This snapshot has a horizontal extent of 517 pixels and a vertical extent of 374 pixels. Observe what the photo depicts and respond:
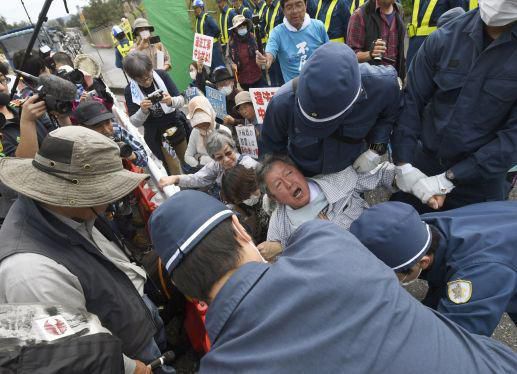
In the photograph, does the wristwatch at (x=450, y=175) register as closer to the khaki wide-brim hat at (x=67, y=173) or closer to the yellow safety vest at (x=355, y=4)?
the khaki wide-brim hat at (x=67, y=173)

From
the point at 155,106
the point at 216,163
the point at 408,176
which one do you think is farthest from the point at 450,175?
the point at 155,106

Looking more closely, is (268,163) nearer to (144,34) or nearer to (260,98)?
(260,98)

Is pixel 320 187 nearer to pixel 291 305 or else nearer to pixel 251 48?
pixel 291 305

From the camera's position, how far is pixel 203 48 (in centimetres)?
529

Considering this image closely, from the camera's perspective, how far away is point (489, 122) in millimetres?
1805

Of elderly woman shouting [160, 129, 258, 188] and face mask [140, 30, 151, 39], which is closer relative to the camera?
elderly woman shouting [160, 129, 258, 188]

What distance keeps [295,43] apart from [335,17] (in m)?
1.06

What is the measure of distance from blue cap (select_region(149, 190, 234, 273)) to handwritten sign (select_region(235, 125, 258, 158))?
7.56 feet

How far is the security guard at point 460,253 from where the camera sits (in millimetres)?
1308

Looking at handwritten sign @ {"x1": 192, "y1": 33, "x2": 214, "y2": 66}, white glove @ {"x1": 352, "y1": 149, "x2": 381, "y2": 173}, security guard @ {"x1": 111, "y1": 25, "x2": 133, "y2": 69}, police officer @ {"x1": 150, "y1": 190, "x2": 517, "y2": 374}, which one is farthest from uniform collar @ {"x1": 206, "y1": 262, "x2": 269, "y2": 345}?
security guard @ {"x1": 111, "y1": 25, "x2": 133, "y2": 69}

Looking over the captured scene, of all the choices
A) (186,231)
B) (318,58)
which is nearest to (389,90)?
(318,58)

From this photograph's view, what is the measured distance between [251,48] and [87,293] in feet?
15.3

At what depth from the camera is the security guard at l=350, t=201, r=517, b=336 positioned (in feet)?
4.29

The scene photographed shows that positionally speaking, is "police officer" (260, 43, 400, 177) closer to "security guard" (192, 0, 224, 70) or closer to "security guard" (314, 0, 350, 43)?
"security guard" (314, 0, 350, 43)
